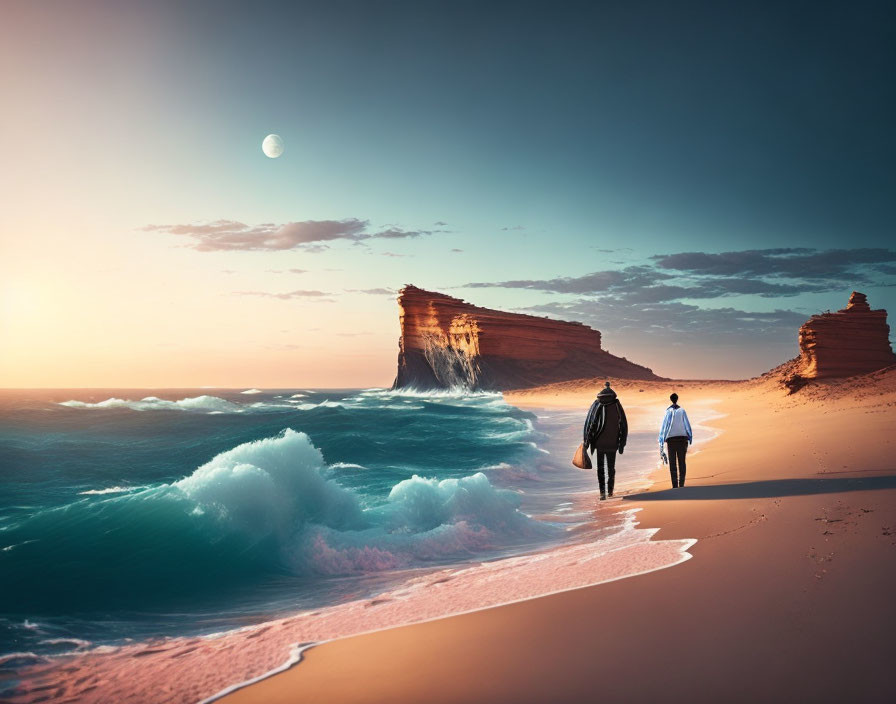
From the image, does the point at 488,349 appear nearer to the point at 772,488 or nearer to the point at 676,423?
the point at 676,423

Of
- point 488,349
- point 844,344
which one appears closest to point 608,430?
point 844,344

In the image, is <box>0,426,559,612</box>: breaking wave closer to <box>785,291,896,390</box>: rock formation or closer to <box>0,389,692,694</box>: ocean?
<box>0,389,692,694</box>: ocean

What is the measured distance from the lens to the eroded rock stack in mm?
28172

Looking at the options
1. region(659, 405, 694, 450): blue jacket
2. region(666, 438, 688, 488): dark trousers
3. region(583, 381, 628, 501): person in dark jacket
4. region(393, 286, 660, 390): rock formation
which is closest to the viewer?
region(666, 438, 688, 488): dark trousers

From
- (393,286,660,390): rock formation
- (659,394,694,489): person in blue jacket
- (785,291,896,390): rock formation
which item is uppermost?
(393,286,660,390): rock formation

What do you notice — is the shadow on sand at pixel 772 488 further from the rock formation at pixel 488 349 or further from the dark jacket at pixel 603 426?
the rock formation at pixel 488 349

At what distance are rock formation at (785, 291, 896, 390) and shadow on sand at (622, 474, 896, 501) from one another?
24765 mm

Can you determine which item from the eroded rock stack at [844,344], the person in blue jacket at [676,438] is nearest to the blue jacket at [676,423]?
the person in blue jacket at [676,438]

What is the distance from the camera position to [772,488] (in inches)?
290

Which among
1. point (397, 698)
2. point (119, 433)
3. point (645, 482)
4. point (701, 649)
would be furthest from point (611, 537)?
point (119, 433)

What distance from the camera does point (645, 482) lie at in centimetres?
1112

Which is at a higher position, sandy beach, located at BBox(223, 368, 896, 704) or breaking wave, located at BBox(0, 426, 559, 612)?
sandy beach, located at BBox(223, 368, 896, 704)

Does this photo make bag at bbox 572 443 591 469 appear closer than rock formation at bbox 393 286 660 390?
Yes

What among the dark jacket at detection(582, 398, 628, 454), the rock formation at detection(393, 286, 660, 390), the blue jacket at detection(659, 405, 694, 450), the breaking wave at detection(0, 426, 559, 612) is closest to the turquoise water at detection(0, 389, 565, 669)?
the breaking wave at detection(0, 426, 559, 612)
